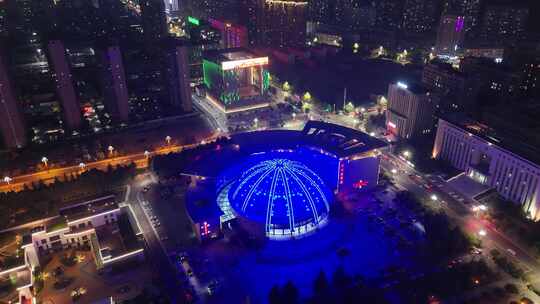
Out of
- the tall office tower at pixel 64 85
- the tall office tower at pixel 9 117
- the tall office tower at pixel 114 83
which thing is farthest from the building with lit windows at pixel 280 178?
the tall office tower at pixel 9 117

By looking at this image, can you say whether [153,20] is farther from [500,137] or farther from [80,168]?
[500,137]

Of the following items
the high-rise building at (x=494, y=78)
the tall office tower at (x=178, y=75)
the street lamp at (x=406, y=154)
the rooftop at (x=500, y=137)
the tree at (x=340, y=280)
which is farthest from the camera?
the tall office tower at (x=178, y=75)

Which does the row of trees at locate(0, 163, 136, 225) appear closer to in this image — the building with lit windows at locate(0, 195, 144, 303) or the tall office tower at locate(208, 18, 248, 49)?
the building with lit windows at locate(0, 195, 144, 303)

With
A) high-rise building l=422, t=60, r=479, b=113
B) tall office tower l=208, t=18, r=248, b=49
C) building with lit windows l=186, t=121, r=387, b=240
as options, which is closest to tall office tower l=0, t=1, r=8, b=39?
tall office tower l=208, t=18, r=248, b=49

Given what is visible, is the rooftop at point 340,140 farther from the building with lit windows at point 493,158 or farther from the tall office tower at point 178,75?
the tall office tower at point 178,75

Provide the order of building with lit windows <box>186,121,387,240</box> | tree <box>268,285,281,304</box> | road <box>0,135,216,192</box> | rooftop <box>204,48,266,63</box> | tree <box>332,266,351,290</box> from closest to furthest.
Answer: tree <box>268,285,281,304</box> → tree <box>332,266,351,290</box> → building with lit windows <box>186,121,387,240</box> → road <box>0,135,216,192</box> → rooftop <box>204,48,266,63</box>

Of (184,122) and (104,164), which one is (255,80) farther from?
(104,164)
